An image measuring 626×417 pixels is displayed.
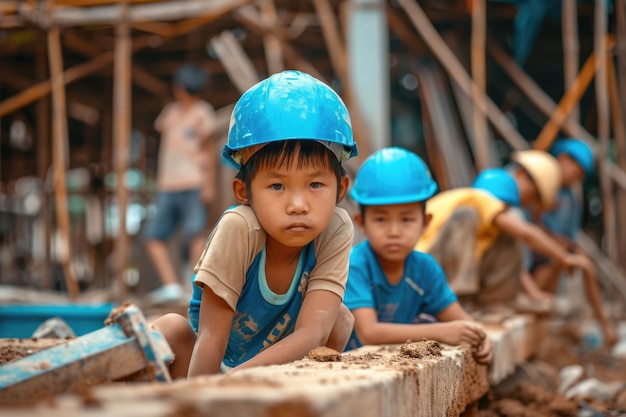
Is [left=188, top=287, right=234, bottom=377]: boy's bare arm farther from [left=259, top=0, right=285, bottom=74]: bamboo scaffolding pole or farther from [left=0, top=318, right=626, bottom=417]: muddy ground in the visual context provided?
[left=259, top=0, right=285, bottom=74]: bamboo scaffolding pole

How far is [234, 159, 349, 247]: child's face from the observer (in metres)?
2.52

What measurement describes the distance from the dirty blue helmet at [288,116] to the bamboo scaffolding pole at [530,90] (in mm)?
5323

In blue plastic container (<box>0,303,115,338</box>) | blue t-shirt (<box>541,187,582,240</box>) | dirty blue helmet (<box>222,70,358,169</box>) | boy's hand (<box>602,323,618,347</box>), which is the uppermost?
dirty blue helmet (<box>222,70,358,169</box>)

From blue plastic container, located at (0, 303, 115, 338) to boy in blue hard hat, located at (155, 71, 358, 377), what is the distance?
1.91 m

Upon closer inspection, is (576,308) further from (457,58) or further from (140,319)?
(140,319)

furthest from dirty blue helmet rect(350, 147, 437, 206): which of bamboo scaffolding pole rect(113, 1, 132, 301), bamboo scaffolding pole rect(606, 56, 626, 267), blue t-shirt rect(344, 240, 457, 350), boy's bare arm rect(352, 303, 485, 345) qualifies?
bamboo scaffolding pole rect(606, 56, 626, 267)

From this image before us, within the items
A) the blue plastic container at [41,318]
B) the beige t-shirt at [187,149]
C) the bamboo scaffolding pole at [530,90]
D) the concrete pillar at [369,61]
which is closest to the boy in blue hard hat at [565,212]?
the bamboo scaffolding pole at [530,90]

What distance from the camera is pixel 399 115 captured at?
10.5 m

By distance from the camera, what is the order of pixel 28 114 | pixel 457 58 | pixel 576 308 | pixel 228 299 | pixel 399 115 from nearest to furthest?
1. pixel 228 299
2. pixel 576 308
3. pixel 457 58
4. pixel 399 115
5. pixel 28 114

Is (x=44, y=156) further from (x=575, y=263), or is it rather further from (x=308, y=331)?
(x=308, y=331)

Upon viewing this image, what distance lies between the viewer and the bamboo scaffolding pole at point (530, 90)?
7.52 metres

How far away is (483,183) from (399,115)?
16.1 feet

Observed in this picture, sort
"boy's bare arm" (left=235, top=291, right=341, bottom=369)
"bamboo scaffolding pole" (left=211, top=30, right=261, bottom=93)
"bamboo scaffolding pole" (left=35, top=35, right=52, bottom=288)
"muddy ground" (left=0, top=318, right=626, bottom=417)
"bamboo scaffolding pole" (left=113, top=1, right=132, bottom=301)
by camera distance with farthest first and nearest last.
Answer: "bamboo scaffolding pole" (left=35, top=35, right=52, bottom=288) → "bamboo scaffolding pole" (left=211, top=30, right=261, bottom=93) → "bamboo scaffolding pole" (left=113, top=1, right=132, bottom=301) → "muddy ground" (left=0, top=318, right=626, bottom=417) → "boy's bare arm" (left=235, top=291, right=341, bottom=369)

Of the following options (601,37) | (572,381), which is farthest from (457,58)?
(572,381)
